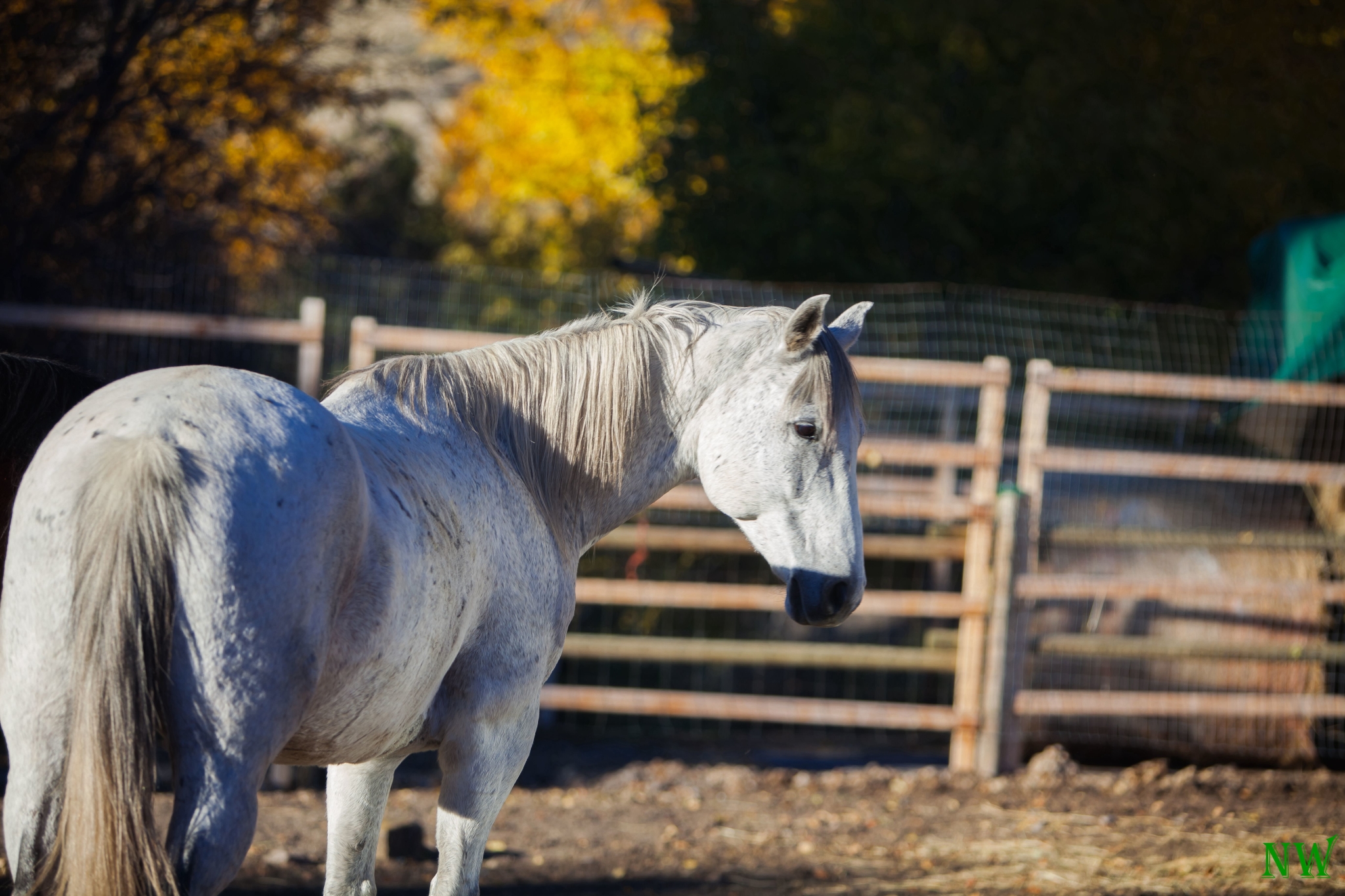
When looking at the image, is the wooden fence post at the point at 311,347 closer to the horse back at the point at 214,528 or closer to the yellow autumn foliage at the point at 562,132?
the horse back at the point at 214,528

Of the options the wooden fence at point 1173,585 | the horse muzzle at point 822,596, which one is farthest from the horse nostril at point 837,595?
the wooden fence at point 1173,585

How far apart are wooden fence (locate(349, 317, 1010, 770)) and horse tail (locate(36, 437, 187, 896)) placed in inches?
125

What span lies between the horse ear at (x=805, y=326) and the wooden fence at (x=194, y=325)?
9.03 ft

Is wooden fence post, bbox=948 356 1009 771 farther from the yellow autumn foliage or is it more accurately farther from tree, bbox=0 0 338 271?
the yellow autumn foliage

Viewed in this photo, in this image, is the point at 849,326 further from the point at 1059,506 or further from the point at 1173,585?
the point at 1059,506

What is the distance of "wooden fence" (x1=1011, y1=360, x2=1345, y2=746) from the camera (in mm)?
4785

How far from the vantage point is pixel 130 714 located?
129 centimetres

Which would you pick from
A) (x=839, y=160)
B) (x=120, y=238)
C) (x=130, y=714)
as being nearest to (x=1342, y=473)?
(x=839, y=160)

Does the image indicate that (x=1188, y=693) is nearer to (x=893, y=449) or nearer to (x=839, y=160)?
(x=893, y=449)

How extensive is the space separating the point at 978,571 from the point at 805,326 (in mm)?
3072

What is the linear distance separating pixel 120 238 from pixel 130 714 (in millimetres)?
A: 5099

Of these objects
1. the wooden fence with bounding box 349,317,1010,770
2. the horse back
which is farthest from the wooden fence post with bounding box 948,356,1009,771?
the horse back

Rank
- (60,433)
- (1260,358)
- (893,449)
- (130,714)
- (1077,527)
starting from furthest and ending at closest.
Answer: (1260,358) < (1077,527) < (893,449) < (60,433) < (130,714)

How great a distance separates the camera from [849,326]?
2342 mm
